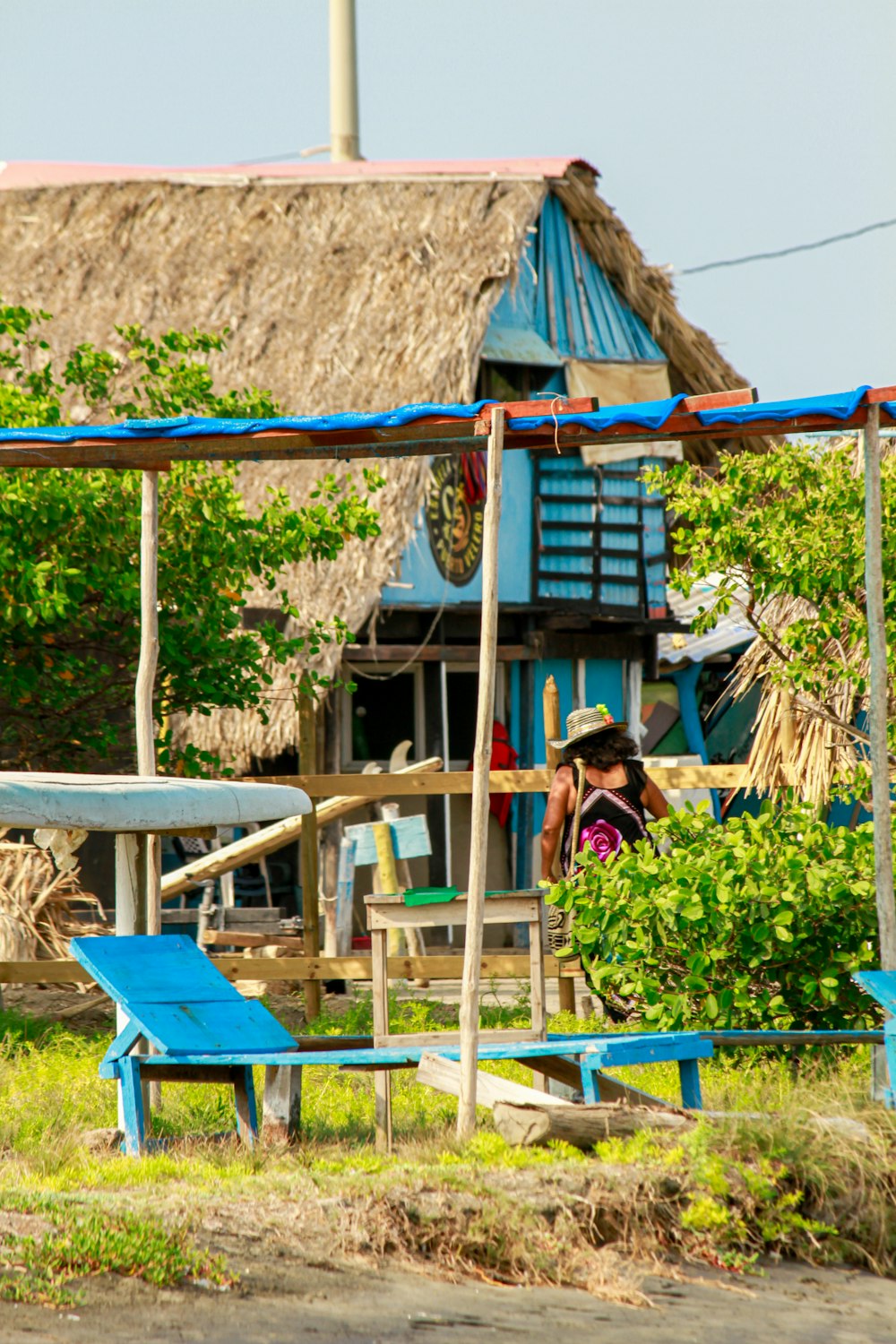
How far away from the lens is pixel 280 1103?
620 cm

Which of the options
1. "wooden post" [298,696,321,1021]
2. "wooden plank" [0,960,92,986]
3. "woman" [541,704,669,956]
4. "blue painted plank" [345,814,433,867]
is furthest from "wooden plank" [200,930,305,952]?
"woman" [541,704,669,956]

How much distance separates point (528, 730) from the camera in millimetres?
15070

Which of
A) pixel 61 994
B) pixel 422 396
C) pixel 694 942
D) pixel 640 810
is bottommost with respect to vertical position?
pixel 61 994

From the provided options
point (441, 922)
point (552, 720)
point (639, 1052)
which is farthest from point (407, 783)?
point (639, 1052)

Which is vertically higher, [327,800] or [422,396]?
[422,396]

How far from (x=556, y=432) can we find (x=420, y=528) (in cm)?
775

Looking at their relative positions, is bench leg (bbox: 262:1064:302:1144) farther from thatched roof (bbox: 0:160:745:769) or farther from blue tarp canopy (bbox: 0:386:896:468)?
thatched roof (bbox: 0:160:745:769)

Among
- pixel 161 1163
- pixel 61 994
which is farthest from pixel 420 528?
pixel 161 1163

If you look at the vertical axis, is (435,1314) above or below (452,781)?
below

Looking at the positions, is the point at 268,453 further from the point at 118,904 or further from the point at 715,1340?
the point at 715,1340

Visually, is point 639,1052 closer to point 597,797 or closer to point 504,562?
point 597,797

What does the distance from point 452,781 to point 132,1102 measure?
3.63 meters

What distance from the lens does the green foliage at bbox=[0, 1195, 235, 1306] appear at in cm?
420

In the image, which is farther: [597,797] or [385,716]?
[385,716]
